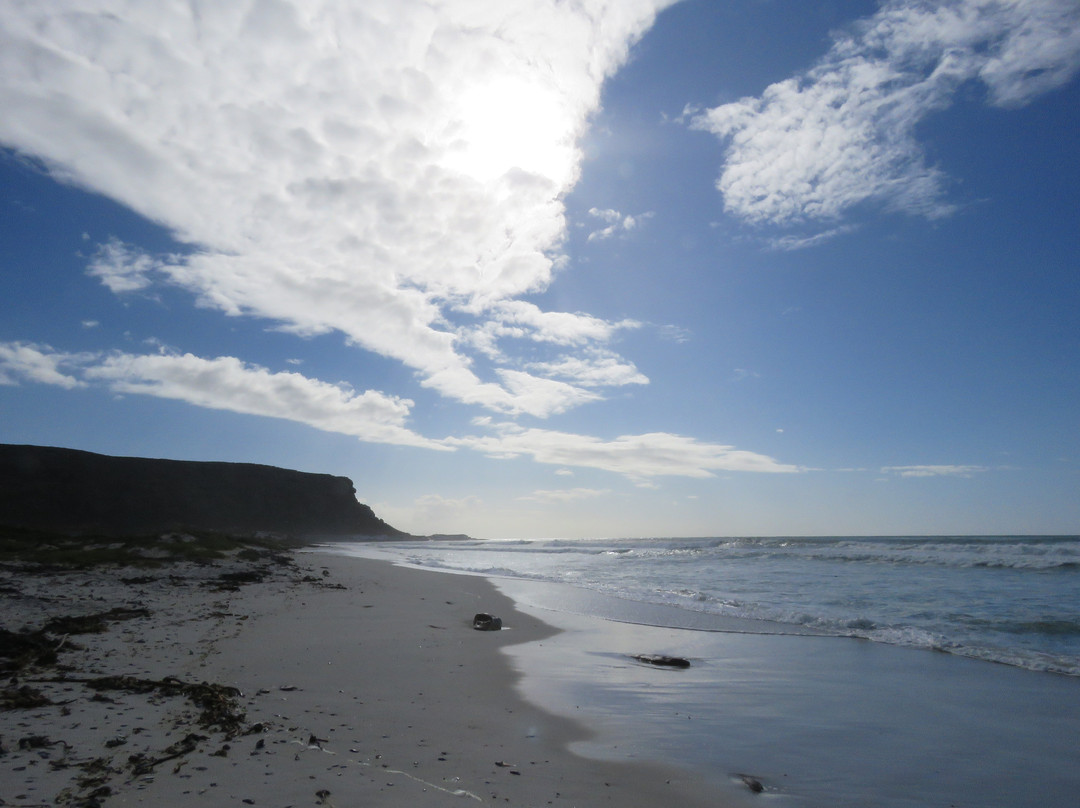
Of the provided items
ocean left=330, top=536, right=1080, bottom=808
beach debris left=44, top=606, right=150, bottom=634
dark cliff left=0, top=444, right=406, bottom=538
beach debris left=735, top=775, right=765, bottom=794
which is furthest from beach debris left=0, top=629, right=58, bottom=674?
dark cliff left=0, top=444, right=406, bottom=538

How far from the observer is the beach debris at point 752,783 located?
3.64 metres

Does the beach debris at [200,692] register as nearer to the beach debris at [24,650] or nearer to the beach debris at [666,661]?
the beach debris at [24,650]

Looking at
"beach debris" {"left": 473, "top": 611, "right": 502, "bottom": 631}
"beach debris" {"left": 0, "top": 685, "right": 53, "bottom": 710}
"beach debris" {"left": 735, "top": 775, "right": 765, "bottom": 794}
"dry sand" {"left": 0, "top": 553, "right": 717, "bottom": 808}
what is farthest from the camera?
"beach debris" {"left": 473, "top": 611, "right": 502, "bottom": 631}

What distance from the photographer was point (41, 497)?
48250mm

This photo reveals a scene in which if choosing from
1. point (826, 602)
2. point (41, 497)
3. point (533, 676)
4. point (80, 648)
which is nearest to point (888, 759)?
point (533, 676)

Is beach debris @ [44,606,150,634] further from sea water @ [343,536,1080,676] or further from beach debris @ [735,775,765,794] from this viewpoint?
sea water @ [343,536,1080,676]

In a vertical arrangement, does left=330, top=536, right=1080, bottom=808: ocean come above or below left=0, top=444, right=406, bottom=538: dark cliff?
below

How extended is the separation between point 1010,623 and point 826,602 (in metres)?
3.47

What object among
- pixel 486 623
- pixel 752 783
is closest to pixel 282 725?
pixel 752 783

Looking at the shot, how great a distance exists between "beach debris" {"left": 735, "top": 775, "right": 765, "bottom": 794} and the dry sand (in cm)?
30

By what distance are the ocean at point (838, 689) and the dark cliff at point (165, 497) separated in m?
26.2

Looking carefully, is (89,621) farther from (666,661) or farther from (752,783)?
(752,783)

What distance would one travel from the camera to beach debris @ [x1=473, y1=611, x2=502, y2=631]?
9.49 meters

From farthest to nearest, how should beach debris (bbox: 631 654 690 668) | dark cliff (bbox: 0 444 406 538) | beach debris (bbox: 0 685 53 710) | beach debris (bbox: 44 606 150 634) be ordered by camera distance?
dark cliff (bbox: 0 444 406 538) < beach debris (bbox: 631 654 690 668) < beach debris (bbox: 44 606 150 634) < beach debris (bbox: 0 685 53 710)
